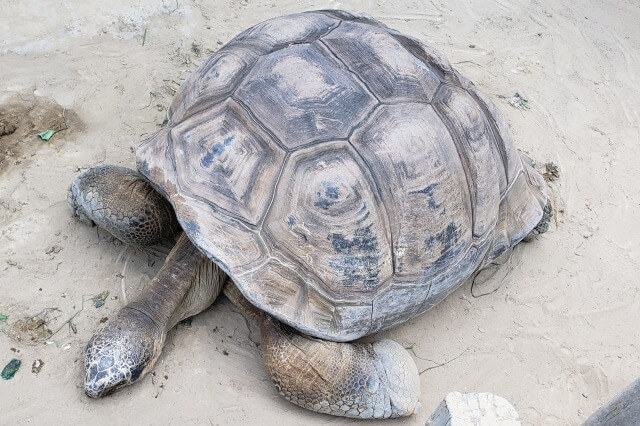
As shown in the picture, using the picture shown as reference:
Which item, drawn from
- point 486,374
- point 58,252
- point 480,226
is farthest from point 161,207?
point 486,374

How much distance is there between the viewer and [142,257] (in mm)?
3500

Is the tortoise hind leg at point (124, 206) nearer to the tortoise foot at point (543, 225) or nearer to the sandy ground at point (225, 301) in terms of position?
the sandy ground at point (225, 301)

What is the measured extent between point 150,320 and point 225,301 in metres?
0.55

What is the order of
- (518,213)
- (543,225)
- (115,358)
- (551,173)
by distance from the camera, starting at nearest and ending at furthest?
(115,358) < (518,213) < (543,225) < (551,173)

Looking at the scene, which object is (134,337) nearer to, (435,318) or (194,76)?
(194,76)

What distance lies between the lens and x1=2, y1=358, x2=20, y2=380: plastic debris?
2912 mm

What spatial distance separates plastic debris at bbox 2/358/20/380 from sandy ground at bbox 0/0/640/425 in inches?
1.2

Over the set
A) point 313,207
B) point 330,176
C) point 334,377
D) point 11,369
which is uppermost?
point 330,176

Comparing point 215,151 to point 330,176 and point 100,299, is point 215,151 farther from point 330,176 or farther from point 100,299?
point 100,299

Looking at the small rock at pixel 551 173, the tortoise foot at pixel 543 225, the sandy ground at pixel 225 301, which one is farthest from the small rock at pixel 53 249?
the small rock at pixel 551 173

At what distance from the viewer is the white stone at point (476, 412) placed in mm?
2025

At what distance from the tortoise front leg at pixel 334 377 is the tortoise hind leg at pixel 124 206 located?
30.6 inches

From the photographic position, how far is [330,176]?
9.22ft

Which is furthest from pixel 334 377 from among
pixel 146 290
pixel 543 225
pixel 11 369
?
pixel 543 225
